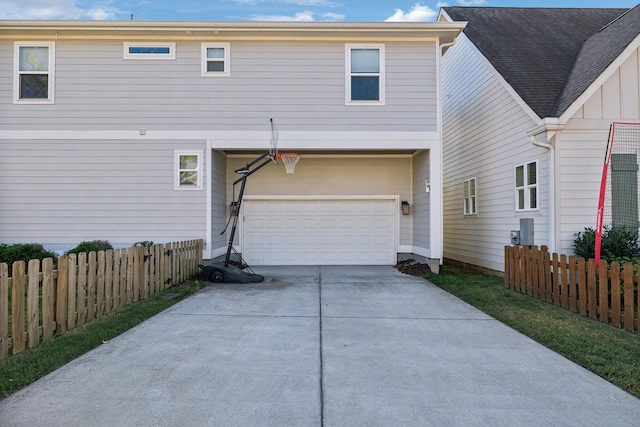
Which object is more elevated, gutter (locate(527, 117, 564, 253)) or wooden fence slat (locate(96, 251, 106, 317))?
gutter (locate(527, 117, 564, 253))

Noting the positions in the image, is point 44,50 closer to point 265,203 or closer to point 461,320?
point 265,203

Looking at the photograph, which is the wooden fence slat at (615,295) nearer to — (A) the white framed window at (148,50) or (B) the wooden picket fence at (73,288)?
(B) the wooden picket fence at (73,288)

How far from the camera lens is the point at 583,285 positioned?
6391 mm

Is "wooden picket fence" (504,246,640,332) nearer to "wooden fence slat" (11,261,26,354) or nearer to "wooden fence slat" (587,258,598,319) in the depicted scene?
"wooden fence slat" (587,258,598,319)

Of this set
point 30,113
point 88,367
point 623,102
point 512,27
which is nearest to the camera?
point 88,367

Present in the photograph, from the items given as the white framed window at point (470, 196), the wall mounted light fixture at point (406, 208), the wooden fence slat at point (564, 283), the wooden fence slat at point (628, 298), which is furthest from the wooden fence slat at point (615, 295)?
Answer: the wall mounted light fixture at point (406, 208)

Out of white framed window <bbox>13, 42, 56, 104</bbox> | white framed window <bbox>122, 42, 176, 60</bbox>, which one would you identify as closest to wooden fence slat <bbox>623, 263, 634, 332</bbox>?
white framed window <bbox>122, 42, 176, 60</bbox>

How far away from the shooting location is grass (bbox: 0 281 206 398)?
3671 millimetres

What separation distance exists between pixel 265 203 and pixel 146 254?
5371 millimetres

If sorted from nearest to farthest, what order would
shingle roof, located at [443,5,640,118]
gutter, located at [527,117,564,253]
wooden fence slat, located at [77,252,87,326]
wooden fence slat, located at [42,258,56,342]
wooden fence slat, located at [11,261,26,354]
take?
wooden fence slat, located at [11,261,26,354] < wooden fence slat, located at [42,258,56,342] < wooden fence slat, located at [77,252,87,326] < gutter, located at [527,117,564,253] < shingle roof, located at [443,5,640,118]

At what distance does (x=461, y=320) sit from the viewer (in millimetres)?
6027

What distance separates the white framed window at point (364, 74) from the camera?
35.3ft

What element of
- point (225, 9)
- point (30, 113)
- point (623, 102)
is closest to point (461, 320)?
point (623, 102)

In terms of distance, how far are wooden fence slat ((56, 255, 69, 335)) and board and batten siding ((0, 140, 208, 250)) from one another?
5272 millimetres
